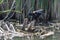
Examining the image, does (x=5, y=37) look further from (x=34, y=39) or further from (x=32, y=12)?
(x=32, y=12)

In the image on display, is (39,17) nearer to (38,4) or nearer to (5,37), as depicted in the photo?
(38,4)

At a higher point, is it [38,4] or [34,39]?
[38,4]

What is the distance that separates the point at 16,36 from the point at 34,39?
84cm

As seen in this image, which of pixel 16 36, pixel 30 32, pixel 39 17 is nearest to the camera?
pixel 16 36

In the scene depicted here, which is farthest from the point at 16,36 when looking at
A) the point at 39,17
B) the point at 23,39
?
the point at 39,17

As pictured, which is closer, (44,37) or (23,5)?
(44,37)

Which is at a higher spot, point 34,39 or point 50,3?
point 50,3

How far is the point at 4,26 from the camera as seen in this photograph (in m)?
10.2

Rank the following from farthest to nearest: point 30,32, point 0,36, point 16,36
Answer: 1. point 30,32
2. point 16,36
3. point 0,36

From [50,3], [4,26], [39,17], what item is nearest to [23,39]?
[4,26]

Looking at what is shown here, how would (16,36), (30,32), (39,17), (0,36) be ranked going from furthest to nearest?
(39,17), (30,32), (16,36), (0,36)

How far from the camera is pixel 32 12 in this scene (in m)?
14.0

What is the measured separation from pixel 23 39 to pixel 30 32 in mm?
1441

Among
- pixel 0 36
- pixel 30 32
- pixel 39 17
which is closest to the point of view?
pixel 0 36
